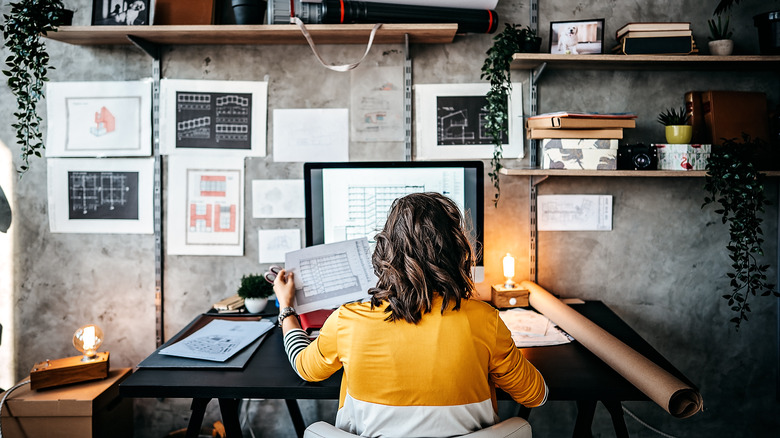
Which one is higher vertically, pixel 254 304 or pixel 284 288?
pixel 284 288

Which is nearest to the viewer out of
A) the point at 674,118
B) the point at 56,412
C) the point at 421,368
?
the point at 421,368

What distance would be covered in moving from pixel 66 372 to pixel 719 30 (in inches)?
115

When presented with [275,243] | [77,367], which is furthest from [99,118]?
[77,367]

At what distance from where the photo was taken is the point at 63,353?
2.25 m

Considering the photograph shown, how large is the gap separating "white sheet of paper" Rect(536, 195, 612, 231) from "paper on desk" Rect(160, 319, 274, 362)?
4.10 ft

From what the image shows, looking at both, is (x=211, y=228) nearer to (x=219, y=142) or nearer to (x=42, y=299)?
(x=219, y=142)

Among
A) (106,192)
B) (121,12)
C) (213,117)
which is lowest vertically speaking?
(106,192)

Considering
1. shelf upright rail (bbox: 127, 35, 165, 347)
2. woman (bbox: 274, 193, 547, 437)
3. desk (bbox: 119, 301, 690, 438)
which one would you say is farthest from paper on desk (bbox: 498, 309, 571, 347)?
shelf upright rail (bbox: 127, 35, 165, 347)

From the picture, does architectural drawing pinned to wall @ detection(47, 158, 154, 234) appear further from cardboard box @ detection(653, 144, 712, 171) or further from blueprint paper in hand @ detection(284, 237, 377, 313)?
cardboard box @ detection(653, 144, 712, 171)

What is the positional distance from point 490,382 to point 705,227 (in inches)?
59.6

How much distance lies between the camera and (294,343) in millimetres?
1325

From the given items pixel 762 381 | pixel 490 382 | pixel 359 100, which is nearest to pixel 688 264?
pixel 762 381

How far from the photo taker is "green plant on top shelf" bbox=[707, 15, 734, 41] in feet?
6.48

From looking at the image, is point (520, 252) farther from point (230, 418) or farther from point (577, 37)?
point (230, 418)
